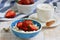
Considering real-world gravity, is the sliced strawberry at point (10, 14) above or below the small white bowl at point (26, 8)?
below

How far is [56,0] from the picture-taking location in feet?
4.05

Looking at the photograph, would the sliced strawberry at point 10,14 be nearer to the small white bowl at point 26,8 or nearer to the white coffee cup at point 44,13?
the small white bowl at point 26,8

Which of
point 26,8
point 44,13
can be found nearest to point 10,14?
point 26,8

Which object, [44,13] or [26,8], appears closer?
[44,13]

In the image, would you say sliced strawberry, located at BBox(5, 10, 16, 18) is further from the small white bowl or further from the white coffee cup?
the white coffee cup

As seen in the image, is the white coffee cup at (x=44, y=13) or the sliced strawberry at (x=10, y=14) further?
the sliced strawberry at (x=10, y=14)

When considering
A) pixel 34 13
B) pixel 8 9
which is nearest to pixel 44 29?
pixel 34 13

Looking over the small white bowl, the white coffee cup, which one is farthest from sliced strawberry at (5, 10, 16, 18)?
the white coffee cup

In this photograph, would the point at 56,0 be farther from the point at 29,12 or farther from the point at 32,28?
the point at 32,28

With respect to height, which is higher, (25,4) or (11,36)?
(25,4)

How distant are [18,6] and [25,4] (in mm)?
45

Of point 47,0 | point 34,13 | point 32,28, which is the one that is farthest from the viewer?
point 47,0

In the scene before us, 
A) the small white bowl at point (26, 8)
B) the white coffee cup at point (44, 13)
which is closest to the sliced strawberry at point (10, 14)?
the small white bowl at point (26, 8)

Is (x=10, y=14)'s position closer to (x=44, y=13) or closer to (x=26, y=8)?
(x=26, y=8)
